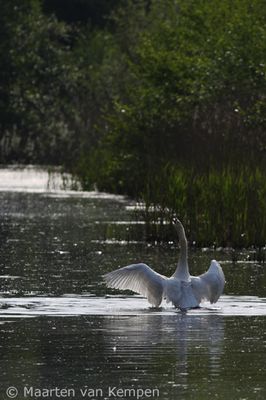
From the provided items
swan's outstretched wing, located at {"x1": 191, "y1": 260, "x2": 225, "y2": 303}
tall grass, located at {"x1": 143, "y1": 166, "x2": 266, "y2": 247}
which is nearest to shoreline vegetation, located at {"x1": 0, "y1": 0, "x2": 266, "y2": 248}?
tall grass, located at {"x1": 143, "y1": 166, "x2": 266, "y2": 247}

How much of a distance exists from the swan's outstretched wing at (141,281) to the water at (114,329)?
0.49 feet

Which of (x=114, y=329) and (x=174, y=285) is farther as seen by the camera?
(x=174, y=285)

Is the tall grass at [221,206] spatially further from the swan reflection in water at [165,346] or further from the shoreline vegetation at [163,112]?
the swan reflection in water at [165,346]

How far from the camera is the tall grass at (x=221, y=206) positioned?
901 inches

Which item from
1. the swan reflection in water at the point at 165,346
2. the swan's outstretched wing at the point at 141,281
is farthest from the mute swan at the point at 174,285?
the swan reflection in water at the point at 165,346

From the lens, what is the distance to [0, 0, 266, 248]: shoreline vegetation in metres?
23.9

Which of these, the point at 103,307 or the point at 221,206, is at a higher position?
the point at 221,206

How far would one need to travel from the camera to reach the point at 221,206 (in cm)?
2336

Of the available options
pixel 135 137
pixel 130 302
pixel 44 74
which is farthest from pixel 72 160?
pixel 130 302

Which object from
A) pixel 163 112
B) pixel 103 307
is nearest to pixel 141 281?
pixel 103 307

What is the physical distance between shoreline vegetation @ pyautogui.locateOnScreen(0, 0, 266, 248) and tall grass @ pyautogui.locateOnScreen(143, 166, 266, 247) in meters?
0.02

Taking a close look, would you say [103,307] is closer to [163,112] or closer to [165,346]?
[165,346]

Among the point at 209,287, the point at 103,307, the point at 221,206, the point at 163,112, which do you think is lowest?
the point at 103,307

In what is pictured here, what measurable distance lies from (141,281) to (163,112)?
833 inches
